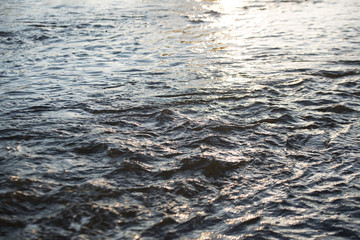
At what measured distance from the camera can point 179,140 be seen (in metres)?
4.04

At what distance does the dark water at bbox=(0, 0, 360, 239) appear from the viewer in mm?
2789

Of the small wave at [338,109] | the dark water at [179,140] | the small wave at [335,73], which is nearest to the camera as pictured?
A: the dark water at [179,140]

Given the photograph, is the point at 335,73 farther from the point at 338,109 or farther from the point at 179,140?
the point at 179,140

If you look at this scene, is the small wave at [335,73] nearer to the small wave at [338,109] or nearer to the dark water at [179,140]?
the dark water at [179,140]

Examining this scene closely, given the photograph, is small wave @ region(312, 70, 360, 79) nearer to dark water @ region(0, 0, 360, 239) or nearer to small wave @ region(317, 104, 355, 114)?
dark water @ region(0, 0, 360, 239)

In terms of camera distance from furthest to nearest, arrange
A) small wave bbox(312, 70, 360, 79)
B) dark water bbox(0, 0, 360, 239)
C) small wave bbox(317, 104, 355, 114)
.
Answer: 1. small wave bbox(312, 70, 360, 79)
2. small wave bbox(317, 104, 355, 114)
3. dark water bbox(0, 0, 360, 239)

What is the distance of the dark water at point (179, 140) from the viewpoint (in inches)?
110

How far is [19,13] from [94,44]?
6.22 metres

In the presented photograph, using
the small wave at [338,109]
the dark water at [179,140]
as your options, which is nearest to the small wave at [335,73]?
the dark water at [179,140]

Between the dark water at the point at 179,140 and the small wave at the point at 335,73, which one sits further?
the small wave at the point at 335,73

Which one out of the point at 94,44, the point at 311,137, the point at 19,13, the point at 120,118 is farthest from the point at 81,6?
the point at 311,137

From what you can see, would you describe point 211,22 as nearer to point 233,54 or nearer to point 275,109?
point 233,54

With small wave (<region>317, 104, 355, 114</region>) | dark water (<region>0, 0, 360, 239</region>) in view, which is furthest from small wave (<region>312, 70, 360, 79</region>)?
small wave (<region>317, 104, 355, 114</region>)

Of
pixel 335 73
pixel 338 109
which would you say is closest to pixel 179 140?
pixel 338 109
